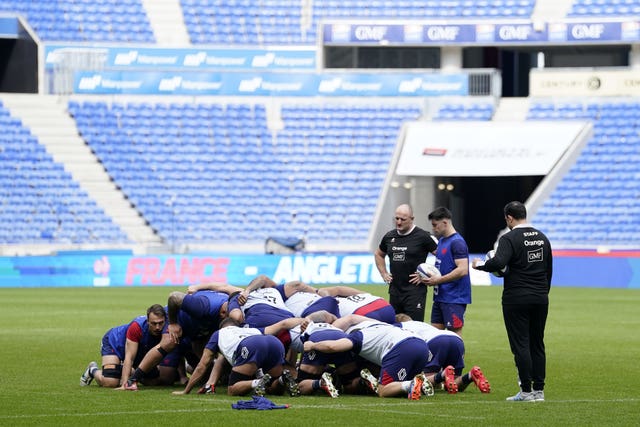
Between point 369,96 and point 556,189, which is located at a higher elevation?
point 369,96

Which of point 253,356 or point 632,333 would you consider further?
point 632,333

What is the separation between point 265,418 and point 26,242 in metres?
34.1

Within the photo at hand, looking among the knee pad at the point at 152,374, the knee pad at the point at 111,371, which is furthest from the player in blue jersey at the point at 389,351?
the knee pad at the point at 111,371

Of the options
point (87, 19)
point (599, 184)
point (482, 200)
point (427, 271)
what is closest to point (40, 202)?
point (87, 19)

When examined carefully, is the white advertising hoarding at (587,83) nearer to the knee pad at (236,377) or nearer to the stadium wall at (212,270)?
the stadium wall at (212,270)

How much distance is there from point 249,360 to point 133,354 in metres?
1.84

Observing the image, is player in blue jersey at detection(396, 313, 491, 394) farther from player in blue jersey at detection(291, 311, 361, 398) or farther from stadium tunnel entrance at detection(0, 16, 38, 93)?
stadium tunnel entrance at detection(0, 16, 38, 93)

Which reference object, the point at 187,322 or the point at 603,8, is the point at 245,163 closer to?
the point at 603,8

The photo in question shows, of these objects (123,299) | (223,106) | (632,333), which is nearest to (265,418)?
(632,333)

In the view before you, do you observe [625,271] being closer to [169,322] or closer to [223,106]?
[223,106]

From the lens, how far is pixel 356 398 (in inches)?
585

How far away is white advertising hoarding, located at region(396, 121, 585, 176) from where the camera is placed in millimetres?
46969

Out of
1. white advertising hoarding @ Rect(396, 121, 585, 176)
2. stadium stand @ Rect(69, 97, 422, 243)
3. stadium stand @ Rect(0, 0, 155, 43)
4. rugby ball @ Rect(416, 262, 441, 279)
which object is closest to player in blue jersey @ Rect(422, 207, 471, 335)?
rugby ball @ Rect(416, 262, 441, 279)

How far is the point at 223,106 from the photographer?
2053 inches
